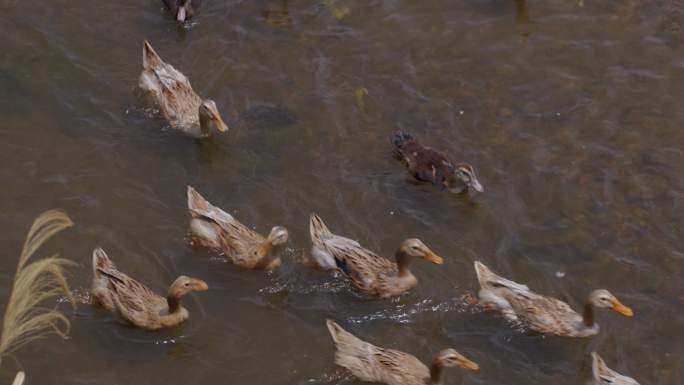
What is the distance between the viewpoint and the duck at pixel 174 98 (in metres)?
10.8

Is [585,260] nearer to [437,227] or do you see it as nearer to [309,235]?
[437,227]

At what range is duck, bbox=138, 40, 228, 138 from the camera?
426 inches

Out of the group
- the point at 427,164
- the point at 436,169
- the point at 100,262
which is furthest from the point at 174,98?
the point at 436,169

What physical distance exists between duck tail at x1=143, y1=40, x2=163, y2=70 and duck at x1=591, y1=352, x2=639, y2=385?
18.4 ft

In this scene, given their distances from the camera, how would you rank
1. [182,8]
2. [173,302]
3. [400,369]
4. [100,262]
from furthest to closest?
[182,8] → [100,262] → [173,302] → [400,369]

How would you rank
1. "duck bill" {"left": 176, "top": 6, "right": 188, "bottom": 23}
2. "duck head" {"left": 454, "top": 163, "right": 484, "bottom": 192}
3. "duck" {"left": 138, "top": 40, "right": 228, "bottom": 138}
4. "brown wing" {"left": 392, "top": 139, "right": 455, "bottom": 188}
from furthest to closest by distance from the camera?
"duck bill" {"left": 176, "top": 6, "right": 188, "bottom": 23}, "duck" {"left": 138, "top": 40, "right": 228, "bottom": 138}, "brown wing" {"left": 392, "top": 139, "right": 455, "bottom": 188}, "duck head" {"left": 454, "top": 163, "right": 484, "bottom": 192}

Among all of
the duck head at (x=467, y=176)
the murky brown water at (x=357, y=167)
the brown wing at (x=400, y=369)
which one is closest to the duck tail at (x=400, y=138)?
the murky brown water at (x=357, y=167)

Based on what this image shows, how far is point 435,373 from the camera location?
326 inches

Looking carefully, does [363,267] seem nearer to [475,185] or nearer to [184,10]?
[475,185]

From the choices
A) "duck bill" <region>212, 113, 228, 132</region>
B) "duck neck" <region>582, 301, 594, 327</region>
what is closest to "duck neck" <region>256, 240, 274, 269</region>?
"duck bill" <region>212, 113, 228, 132</region>

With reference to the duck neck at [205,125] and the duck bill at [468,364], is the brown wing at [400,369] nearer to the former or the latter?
the duck bill at [468,364]

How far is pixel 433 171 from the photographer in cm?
1030

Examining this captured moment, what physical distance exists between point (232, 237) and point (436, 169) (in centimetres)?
224

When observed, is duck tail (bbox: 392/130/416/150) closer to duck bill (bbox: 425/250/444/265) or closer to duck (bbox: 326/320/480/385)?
duck bill (bbox: 425/250/444/265)
